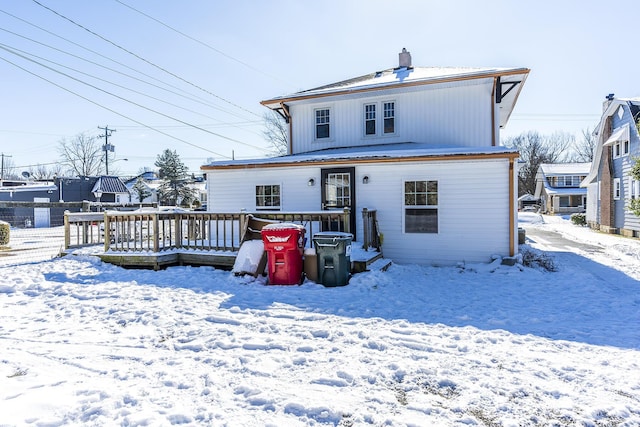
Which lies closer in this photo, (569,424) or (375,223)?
(569,424)

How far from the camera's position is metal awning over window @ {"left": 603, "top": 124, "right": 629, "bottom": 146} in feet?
56.1

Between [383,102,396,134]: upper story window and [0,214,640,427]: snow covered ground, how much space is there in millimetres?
6635

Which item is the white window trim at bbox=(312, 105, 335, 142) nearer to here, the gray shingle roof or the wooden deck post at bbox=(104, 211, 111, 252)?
the wooden deck post at bbox=(104, 211, 111, 252)

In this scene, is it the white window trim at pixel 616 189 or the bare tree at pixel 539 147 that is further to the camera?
the bare tree at pixel 539 147

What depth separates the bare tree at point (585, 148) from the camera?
55062 mm

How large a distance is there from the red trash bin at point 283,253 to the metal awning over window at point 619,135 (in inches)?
713

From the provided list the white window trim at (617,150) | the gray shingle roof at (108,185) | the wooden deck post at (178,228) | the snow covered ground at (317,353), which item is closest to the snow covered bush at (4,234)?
the snow covered ground at (317,353)

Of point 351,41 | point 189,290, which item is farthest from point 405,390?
point 351,41

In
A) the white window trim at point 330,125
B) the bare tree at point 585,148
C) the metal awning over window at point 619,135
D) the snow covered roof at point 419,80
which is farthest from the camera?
the bare tree at point 585,148

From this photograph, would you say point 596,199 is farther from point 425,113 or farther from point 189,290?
point 189,290

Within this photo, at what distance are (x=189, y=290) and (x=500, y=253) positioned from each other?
740 cm

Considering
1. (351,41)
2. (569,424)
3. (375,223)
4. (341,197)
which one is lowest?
(569,424)

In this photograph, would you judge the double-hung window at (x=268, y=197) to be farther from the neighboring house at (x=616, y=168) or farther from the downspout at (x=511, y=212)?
the neighboring house at (x=616, y=168)

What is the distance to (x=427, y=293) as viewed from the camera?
6.88 meters
